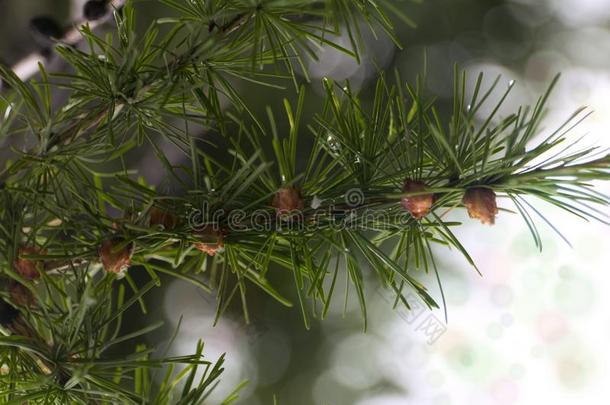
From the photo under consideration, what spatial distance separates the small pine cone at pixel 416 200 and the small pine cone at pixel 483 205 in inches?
0.6

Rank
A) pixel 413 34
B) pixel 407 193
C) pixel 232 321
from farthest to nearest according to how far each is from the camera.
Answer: pixel 413 34, pixel 232 321, pixel 407 193

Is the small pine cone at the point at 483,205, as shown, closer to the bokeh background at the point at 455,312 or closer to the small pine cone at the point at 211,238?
the small pine cone at the point at 211,238

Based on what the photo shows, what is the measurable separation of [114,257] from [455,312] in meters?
0.63

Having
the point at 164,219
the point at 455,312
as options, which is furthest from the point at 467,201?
the point at 455,312

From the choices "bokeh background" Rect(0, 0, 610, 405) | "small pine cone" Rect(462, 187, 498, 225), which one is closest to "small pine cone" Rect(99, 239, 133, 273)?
"small pine cone" Rect(462, 187, 498, 225)

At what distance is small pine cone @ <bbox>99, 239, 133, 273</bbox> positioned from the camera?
271 millimetres

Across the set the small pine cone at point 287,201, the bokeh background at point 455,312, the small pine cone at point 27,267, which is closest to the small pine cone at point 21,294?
the small pine cone at point 27,267

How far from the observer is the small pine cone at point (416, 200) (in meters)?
0.25

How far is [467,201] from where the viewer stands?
0.82 ft

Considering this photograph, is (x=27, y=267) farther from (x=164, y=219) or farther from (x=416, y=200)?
(x=416, y=200)

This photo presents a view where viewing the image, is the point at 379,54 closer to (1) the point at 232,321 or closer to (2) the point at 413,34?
(2) the point at 413,34

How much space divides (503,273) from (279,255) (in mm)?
599

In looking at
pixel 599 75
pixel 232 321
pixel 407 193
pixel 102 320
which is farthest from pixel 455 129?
pixel 599 75

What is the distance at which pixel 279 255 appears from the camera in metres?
0.29
